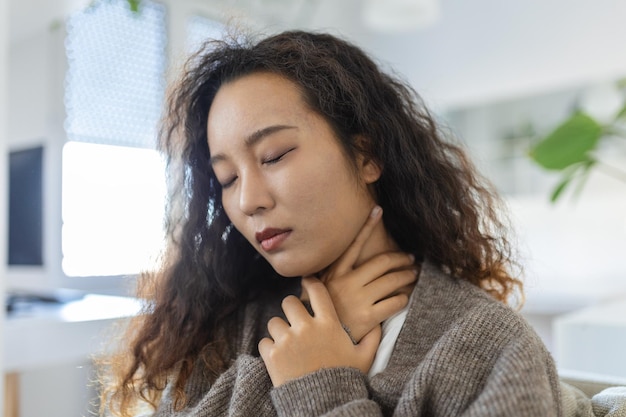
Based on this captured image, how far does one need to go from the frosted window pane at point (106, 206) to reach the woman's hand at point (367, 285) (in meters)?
1.60

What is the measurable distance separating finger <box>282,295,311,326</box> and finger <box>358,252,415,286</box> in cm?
9

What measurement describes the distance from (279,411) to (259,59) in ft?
1.53

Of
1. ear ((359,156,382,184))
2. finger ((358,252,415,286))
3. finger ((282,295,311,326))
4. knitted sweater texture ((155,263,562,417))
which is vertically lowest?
knitted sweater texture ((155,263,562,417))

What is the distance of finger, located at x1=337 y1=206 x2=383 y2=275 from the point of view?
86 cm

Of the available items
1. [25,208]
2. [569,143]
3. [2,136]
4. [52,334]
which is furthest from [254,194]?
[25,208]

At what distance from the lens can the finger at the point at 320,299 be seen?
0.80 m

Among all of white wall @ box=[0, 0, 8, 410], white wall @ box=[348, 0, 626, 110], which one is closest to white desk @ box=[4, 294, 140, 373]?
white wall @ box=[0, 0, 8, 410]

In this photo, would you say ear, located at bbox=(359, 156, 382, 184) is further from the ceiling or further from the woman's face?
the ceiling

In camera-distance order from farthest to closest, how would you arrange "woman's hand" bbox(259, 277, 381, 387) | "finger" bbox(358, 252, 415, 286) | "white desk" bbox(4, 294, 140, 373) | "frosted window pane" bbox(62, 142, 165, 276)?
"frosted window pane" bbox(62, 142, 165, 276) < "white desk" bbox(4, 294, 140, 373) < "finger" bbox(358, 252, 415, 286) < "woman's hand" bbox(259, 277, 381, 387)

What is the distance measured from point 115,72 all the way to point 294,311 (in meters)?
2.16

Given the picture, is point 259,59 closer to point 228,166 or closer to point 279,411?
point 228,166

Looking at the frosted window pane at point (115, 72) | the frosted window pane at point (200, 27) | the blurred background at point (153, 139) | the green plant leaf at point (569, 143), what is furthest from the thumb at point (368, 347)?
the frosted window pane at point (200, 27)

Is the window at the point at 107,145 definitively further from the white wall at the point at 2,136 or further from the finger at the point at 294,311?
the finger at the point at 294,311

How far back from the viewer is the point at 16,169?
6.75ft
